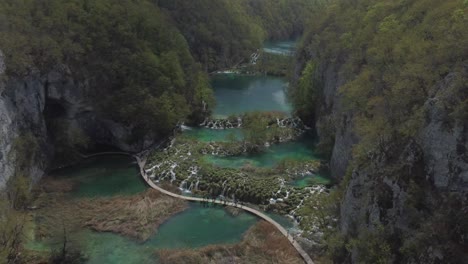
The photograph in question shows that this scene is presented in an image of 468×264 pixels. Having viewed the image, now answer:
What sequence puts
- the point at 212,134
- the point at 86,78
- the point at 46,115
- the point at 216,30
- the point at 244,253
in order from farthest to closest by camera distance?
the point at 216,30, the point at 212,134, the point at 86,78, the point at 46,115, the point at 244,253

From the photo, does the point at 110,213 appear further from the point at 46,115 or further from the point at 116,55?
the point at 116,55

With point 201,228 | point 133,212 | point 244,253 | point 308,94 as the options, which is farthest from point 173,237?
point 308,94

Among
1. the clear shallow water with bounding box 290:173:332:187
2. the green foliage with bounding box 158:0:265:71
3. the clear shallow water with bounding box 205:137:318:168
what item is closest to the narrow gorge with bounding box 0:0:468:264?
the clear shallow water with bounding box 290:173:332:187

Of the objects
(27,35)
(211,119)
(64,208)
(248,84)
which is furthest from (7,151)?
(248,84)

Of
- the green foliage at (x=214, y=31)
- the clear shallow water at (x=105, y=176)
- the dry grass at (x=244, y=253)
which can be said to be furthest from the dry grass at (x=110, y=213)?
the green foliage at (x=214, y=31)

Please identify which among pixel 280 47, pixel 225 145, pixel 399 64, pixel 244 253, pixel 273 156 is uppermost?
pixel 399 64

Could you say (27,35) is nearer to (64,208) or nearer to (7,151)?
(7,151)

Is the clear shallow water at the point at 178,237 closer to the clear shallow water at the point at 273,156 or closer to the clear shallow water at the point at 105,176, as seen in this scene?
the clear shallow water at the point at 105,176

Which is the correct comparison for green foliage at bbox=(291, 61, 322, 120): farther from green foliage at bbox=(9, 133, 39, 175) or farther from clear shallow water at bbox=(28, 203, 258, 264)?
green foliage at bbox=(9, 133, 39, 175)
